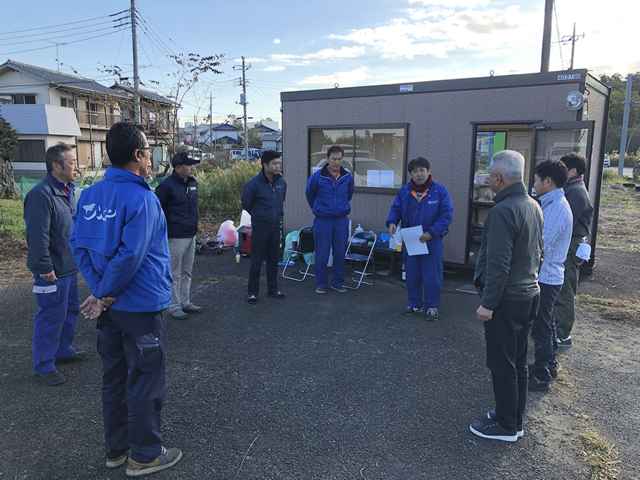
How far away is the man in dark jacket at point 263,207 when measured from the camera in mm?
5707

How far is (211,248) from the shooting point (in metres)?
8.56

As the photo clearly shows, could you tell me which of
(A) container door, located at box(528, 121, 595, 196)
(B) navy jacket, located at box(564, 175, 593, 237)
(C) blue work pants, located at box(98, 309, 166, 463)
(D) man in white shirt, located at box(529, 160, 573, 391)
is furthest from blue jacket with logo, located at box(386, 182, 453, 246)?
(C) blue work pants, located at box(98, 309, 166, 463)

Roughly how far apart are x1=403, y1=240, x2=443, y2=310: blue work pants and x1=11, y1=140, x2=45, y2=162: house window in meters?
32.7

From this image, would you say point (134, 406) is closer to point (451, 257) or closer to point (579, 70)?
point (451, 257)

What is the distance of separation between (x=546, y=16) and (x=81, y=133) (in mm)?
34158

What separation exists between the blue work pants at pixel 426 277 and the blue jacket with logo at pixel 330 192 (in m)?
1.25

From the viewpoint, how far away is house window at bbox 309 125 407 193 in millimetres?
7098

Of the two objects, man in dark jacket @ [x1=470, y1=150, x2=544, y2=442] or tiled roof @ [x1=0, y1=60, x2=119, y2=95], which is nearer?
man in dark jacket @ [x1=470, y1=150, x2=544, y2=442]

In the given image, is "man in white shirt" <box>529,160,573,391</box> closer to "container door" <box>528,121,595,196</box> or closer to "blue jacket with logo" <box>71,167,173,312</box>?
"container door" <box>528,121,595,196</box>

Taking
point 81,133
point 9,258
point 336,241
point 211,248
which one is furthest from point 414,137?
point 81,133

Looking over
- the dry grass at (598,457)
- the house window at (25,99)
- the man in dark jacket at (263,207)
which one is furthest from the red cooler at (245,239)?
the house window at (25,99)

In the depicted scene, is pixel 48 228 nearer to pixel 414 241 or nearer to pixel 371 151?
pixel 414 241

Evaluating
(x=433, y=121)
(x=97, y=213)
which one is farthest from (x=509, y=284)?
(x=433, y=121)

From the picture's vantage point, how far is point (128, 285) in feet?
7.93
